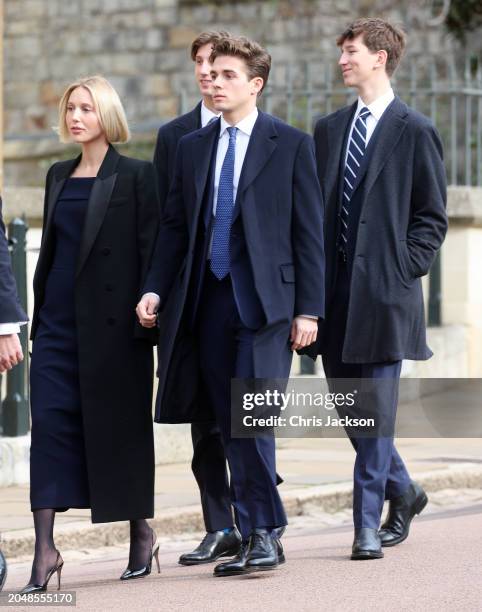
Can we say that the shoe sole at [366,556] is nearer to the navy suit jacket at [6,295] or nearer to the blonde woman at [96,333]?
the blonde woman at [96,333]

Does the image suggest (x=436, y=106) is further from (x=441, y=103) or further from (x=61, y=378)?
(x=61, y=378)

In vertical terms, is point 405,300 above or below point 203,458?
above

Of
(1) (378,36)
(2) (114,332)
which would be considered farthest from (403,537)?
(1) (378,36)

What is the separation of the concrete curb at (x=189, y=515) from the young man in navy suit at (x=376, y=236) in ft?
4.47

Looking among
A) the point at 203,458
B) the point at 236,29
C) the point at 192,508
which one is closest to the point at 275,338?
the point at 203,458

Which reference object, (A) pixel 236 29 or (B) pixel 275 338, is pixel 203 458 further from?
(A) pixel 236 29

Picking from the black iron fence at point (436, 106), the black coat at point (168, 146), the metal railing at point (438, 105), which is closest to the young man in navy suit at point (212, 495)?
the black coat at point (168, 146)

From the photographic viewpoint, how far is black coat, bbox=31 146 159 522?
6.72 metres

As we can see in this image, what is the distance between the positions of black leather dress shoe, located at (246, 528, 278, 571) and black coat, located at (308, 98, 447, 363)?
2.77 ft

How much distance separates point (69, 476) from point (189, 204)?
1.07 metres

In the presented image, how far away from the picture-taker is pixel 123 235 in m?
6.82

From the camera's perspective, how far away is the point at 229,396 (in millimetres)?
6742

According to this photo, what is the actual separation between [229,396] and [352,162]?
113 cm

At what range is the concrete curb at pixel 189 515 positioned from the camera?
7.93 m
